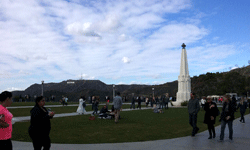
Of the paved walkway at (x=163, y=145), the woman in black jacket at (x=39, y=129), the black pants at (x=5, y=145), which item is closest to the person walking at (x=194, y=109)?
the paved walkway at (x=163, y=145)

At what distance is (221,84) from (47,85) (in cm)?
10555

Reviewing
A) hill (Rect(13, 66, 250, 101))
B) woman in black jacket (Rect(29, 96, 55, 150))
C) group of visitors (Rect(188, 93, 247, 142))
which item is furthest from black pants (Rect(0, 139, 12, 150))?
hill (Rect(13, 66, 250, 101))

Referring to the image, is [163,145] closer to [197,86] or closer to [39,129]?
[39,129]

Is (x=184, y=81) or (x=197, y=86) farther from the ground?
(x=184, y=81)

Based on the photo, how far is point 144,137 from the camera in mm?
8250

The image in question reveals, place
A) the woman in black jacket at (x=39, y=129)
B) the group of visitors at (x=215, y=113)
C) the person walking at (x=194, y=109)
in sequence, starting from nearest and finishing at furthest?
the woman in black jacket at (x=39, y=129) < the group of visitors at (x=215, y=113) < the person walking at (x=194, y=109)

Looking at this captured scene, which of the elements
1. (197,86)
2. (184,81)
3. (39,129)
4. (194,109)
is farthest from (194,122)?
(197,86)

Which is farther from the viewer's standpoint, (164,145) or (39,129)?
(164,145)

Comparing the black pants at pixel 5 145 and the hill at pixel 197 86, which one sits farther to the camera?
the hill at pixel 197 86

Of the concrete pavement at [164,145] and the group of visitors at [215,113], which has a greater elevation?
the group of visitors at [215,113]

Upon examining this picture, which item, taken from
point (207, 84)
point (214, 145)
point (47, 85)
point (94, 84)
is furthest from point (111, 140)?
point (47, 85)

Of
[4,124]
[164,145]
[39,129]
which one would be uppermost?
[4,124]

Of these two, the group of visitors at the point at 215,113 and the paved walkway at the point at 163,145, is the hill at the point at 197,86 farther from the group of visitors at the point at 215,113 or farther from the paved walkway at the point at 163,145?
the group of visitors at the point at 215,113

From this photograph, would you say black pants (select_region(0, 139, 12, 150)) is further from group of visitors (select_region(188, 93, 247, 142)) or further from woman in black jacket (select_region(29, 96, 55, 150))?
group of visitors (select_region(188, 93, 247, 142))
